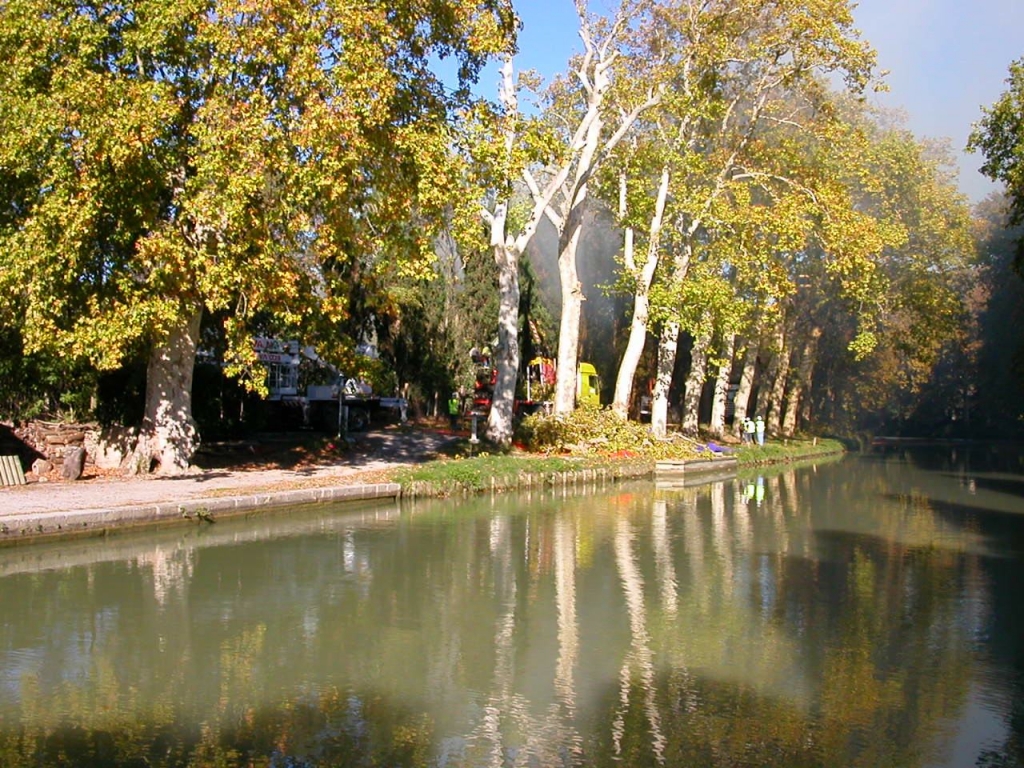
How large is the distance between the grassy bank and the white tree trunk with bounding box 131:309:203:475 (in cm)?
413

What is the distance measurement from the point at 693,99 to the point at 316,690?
28.2m

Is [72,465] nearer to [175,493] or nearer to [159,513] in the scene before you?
[175,493]

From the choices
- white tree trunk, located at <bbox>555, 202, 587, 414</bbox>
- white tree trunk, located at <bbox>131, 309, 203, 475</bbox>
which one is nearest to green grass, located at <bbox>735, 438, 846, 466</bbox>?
white tree trunk, located at <bbox>555, 202, 587, 414</bbox>

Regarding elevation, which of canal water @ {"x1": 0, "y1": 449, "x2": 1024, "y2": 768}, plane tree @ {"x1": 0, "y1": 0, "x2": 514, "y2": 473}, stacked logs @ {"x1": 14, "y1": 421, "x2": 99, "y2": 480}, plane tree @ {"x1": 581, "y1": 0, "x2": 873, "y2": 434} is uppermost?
plane tree @ {"x1": 581, "y1": 0, "x2": 873, "y2": 434}

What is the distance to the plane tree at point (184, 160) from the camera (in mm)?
18094

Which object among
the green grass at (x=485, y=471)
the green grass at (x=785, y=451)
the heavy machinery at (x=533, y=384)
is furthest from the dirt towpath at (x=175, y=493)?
the green grass at (x=785, y=451)

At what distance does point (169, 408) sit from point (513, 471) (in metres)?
7.26

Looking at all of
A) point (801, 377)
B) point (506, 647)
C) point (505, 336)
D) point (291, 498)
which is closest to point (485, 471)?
point (291, 498)

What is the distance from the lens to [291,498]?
1883 centimetres

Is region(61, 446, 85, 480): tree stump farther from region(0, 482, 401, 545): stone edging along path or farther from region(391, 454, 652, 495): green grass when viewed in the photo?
region(391, 454, 652, 495): green grass

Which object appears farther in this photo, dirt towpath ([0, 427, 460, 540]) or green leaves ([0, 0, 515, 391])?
green leaves ([0, 0, 515, 391])

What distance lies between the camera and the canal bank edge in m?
14.8

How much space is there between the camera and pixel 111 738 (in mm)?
7449

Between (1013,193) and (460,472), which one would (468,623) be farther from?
(1013,193)
